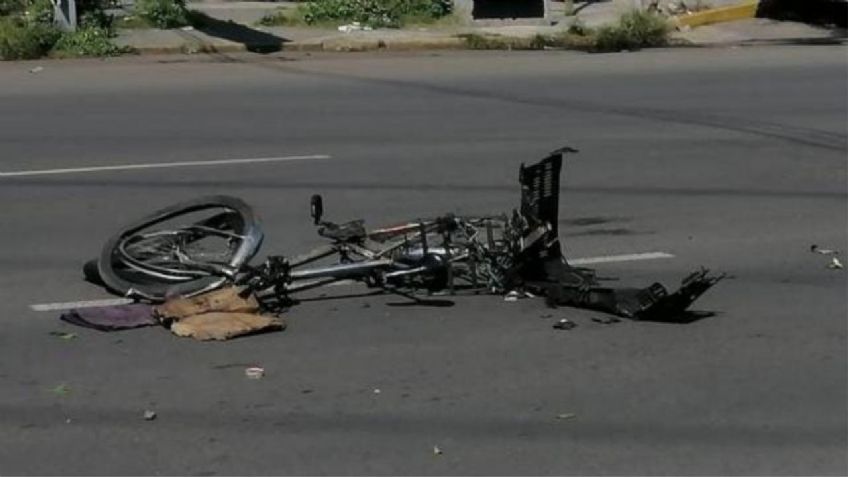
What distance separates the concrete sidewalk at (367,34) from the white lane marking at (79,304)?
12337 millimetres

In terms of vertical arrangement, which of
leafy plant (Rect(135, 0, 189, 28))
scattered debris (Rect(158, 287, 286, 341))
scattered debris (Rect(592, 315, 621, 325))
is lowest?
scattered debris (Rect(592, 315, 621, 325))

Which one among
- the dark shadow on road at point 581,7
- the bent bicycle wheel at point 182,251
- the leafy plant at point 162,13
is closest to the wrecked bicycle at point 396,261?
the bent bicycle wheel at point 182,251

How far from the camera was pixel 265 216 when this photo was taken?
927 cm

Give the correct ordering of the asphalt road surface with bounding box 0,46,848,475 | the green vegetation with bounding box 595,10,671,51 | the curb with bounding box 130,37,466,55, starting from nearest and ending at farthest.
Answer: the asphalt road surface with bounding box 0,46,848,475, the curb with bounding box 130,37,466,55, the green vegetation with bounding box 595,10,671,51

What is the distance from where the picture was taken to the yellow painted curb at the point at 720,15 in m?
22.2

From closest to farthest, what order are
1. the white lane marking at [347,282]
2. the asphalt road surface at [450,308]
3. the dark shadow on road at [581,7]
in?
the asphalt road surface at [450,308], the white lane marking at [347,282], the dark shadow on road at [581,7]

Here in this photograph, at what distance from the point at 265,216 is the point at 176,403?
12.2ft

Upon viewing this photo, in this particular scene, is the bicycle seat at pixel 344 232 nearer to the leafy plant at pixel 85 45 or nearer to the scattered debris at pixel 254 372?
the scattered debris at pixel 254 372

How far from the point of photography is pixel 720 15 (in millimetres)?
22531

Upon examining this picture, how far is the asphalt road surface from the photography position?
5262 mm

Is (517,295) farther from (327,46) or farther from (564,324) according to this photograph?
(327,46)

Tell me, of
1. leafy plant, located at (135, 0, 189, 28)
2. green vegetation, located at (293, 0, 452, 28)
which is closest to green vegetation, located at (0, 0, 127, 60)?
leafy plant, located at (135, 0, 189, 28)

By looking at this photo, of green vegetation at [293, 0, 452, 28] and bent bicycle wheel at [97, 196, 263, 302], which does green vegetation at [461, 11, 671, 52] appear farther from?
bent bicycle wheel at [97, 196, 263, 302]

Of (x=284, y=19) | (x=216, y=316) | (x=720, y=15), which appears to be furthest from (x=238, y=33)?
(x=216, y=316)
